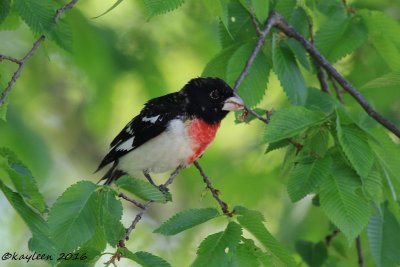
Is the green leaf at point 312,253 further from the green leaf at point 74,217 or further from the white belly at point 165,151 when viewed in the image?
the green leaf at point 74,217

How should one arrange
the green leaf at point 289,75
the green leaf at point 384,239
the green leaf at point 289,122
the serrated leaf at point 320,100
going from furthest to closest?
the serrated leaf at point 320,100 → the green leaf at point 289,75 → the green leaf at point 384,239 → the green leaf at point 289,122

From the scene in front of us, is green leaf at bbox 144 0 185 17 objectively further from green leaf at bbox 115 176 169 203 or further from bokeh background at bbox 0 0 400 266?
bokeh background at bbox 0 0 400 266

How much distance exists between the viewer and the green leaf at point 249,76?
3.77 meters

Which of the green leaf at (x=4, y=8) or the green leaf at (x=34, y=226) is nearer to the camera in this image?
the green leaf at (x=34, y=226)

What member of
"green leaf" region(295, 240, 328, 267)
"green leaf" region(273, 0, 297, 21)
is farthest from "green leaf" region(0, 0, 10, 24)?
"green leaf" region(295, 240, 328, 267)

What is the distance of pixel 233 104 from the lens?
3814mm

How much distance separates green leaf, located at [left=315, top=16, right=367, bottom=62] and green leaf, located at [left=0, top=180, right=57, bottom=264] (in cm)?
206

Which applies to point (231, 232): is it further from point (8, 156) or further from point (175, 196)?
point (175, 196)

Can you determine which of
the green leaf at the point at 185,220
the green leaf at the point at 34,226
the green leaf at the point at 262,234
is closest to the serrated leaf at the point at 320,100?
the green leaf at the point at 262,234

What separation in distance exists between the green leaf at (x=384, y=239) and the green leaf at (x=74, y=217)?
1580mm

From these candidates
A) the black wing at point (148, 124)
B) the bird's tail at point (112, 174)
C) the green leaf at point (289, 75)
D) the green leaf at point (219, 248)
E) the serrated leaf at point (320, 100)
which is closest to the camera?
the green leaf at point (219, 248)

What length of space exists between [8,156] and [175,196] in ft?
16.7

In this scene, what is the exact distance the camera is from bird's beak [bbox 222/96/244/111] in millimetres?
3688

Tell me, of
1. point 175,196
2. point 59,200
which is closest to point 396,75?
point 59,200
